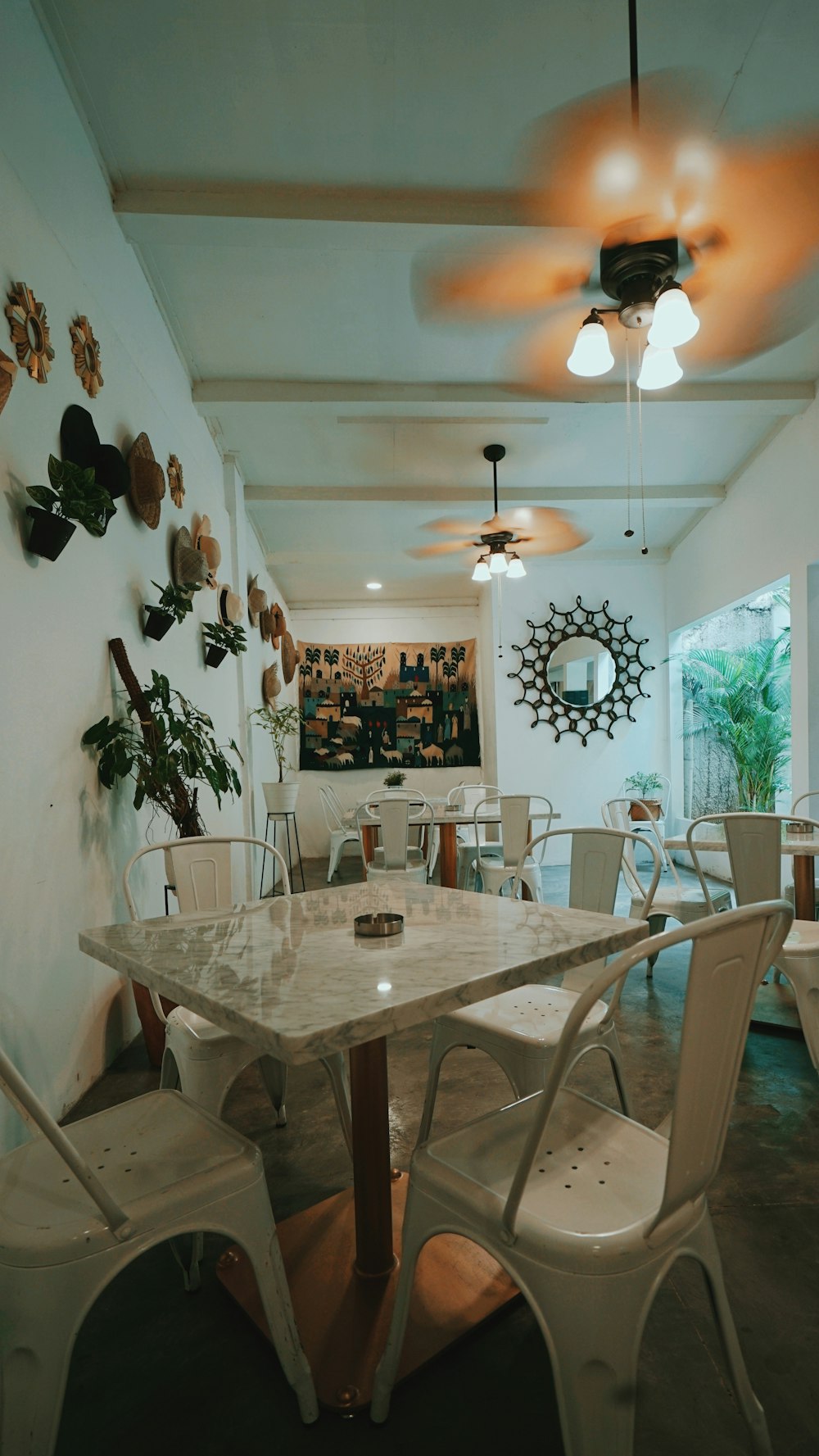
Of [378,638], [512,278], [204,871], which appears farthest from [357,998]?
[378,638]

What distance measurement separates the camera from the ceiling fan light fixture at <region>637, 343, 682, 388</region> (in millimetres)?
2334

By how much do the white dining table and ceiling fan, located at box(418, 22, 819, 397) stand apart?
1955 mm

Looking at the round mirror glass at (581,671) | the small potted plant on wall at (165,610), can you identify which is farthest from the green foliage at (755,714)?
the small potted plant on wall at (165,610)

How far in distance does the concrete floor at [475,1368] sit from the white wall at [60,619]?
0.62m

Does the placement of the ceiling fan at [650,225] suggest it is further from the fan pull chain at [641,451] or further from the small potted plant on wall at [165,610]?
the small potted plant on wall at [165,610]

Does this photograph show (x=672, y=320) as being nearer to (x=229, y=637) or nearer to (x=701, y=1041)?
(x=701, y=1041)

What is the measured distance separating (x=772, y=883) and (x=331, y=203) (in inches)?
111

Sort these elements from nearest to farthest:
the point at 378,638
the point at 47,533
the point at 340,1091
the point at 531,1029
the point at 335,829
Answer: the point at 531,1029 < the point at 340,1091 < the point at 47,533 < the point at 335,829 < the point at 378,638

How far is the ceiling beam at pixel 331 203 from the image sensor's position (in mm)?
2557

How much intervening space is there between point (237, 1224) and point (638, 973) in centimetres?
269

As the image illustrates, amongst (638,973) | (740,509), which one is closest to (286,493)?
(740,509)

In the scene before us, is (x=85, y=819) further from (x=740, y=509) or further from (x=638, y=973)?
(x=740, y=509)

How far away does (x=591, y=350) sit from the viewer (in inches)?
93.2

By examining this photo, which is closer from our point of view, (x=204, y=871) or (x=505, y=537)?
(x=204, y=871)
